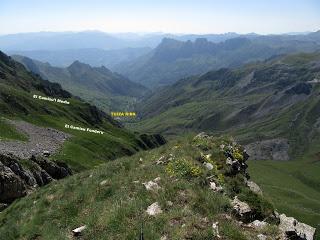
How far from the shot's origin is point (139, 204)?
62.1 ft

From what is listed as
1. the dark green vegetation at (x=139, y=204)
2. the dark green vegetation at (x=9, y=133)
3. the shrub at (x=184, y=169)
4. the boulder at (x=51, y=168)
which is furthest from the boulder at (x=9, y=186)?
the dark green vegetation at (x=9, y=133)

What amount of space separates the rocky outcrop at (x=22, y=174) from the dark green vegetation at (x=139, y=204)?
33.8ft

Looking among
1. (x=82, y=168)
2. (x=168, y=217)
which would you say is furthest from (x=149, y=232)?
(x=82, y=168)

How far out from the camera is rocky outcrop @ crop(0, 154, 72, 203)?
37094mm

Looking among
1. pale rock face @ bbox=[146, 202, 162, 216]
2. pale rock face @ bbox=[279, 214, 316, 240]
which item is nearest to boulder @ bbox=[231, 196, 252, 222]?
pale rock face @ bbox=[279, 214, 316, 240]

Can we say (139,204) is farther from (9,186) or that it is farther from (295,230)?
(9,186)

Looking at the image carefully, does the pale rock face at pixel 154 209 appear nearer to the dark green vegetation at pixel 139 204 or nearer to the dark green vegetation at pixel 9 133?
the dark green vegetation at pixel 139 204

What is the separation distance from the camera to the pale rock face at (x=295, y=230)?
17297 millimetres

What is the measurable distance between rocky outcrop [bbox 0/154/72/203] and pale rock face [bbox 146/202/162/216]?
72.6 feet

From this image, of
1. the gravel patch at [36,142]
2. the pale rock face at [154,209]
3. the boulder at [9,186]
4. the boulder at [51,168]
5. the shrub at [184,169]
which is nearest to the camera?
the pale rock face at [154,209]

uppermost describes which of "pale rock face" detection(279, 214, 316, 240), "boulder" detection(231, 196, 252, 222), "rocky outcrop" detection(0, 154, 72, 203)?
"boulder" detection(231, 196, 252, 222)

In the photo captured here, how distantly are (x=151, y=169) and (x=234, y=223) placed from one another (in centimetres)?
765

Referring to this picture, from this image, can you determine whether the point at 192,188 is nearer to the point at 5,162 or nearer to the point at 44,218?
the point at 44,218

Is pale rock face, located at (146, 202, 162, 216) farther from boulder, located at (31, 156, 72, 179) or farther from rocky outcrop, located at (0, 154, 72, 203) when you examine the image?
boulder, located at (31, 156, 72, 179)
